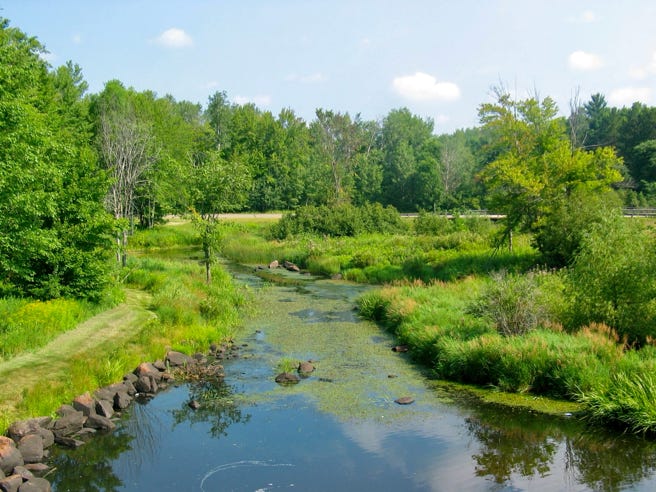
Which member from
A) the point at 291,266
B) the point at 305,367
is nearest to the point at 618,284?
the point at 305,367

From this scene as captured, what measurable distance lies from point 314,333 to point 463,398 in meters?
8.71

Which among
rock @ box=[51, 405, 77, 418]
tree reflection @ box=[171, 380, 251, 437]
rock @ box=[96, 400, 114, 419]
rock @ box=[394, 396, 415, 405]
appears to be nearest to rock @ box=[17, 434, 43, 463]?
rock @ box=[51, 405, 77, 418]

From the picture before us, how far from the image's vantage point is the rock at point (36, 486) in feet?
37.6

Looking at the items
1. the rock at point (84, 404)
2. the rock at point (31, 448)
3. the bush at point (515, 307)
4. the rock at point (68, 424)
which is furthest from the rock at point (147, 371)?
the bush at point (515, 307)

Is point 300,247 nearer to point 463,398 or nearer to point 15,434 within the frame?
point 463,398

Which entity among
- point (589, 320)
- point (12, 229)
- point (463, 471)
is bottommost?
point (463, 471)

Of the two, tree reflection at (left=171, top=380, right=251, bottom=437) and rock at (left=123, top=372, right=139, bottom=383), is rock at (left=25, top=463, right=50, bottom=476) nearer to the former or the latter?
tree reflection at (left=171, top=380, right=251, bottom=437)

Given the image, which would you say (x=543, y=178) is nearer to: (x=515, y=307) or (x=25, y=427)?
(x=515, y=307)

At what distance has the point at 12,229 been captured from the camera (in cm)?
1916

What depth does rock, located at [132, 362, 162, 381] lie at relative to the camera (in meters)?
18.2

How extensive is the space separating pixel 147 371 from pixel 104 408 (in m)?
2.84

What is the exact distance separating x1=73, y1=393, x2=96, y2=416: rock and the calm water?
0.91 meters

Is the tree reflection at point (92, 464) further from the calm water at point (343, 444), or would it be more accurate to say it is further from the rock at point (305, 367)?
the rock at point (305, 367)

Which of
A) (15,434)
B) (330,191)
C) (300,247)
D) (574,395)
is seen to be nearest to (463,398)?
(574,395)
